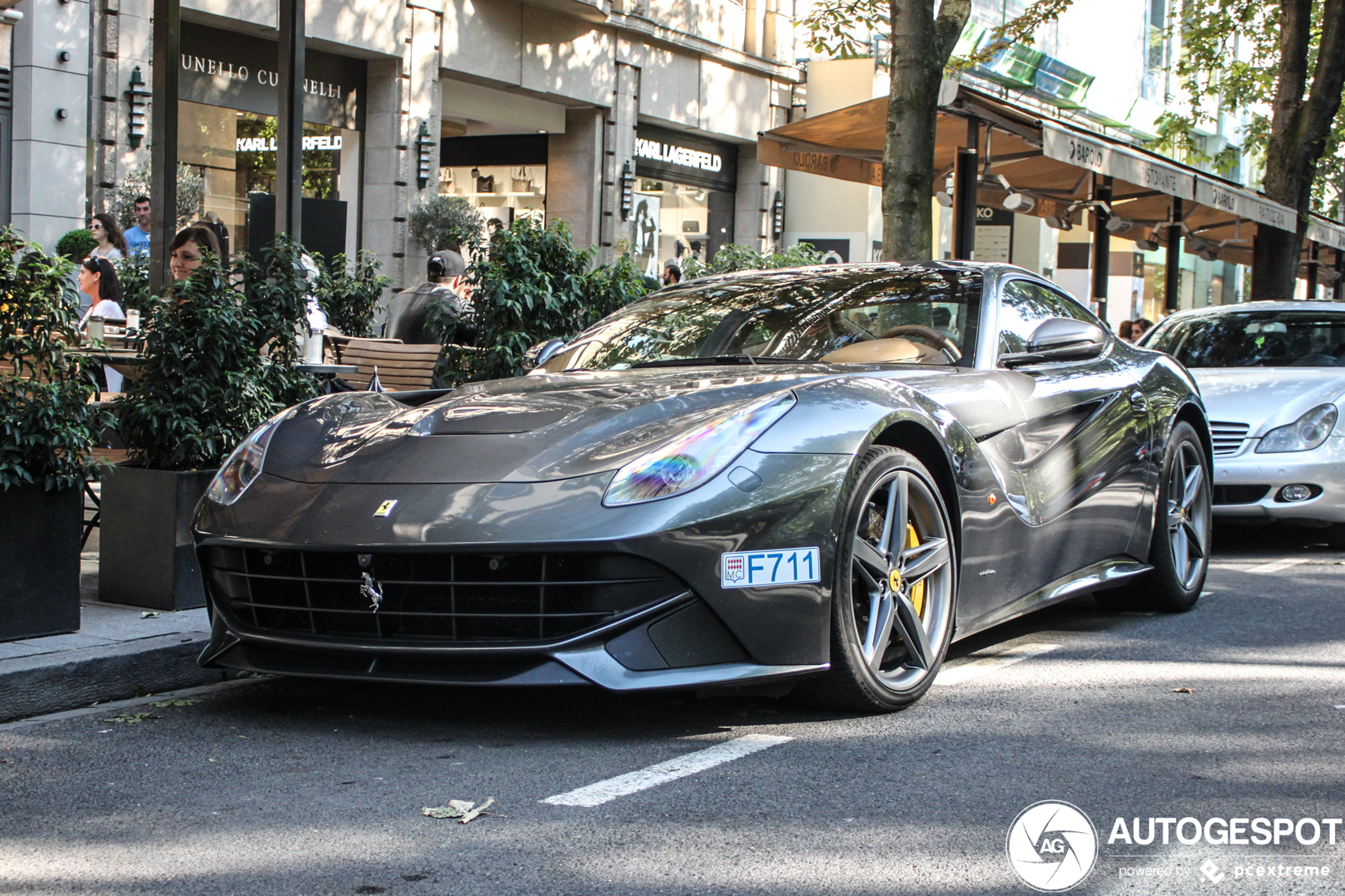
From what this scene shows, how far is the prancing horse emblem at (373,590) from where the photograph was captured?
390 centimetres

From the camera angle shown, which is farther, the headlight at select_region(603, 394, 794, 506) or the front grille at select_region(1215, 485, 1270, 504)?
the front grille at select_region(1215, 485, 1270, 504)

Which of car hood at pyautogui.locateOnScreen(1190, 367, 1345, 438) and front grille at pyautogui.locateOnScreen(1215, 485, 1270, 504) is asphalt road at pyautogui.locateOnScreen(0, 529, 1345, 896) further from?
car hood at pyautogui.locateOnScreen(1190, 367, 1345, 438)

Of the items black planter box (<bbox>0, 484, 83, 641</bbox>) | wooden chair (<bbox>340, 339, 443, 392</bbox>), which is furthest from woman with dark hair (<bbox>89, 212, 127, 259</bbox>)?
black planter box (<bbox>0, 484, 83, 641</bbox>)

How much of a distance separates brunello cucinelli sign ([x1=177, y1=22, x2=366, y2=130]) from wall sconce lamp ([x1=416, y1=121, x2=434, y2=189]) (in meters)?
0.71

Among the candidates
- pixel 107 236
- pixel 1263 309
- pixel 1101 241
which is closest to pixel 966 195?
pixel 1101 241

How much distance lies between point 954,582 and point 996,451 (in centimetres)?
52

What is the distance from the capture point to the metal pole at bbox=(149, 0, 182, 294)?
26.1 ft

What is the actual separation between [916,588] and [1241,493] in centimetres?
459

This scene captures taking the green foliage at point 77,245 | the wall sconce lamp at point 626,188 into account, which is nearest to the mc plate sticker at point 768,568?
the green foliage at point 77,245

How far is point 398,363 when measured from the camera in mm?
9133

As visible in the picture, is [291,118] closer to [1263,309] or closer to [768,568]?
[768,568]

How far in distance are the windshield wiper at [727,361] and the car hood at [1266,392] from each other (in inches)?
161

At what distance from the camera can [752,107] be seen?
85.9 ft

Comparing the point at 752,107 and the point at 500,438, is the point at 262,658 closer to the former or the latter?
the point at 500,438
